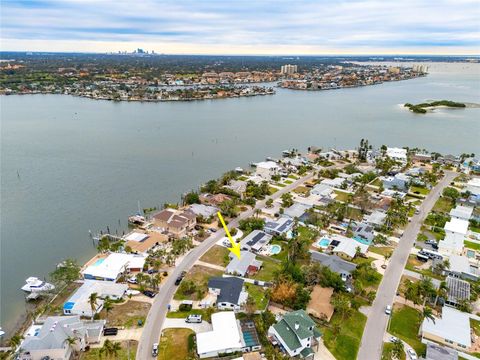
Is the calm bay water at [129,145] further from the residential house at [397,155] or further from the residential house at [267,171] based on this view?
the residential house at [397,155]

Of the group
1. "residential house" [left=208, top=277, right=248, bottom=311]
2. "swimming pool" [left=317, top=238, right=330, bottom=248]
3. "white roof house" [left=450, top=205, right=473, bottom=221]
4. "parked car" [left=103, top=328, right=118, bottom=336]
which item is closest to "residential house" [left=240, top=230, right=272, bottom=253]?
"swimming pool" [left=317, top=238, right=330, bottom=248]

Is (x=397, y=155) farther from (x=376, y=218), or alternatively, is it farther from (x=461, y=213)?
(x=376, y=218)

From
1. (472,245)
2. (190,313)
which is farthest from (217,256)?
(472,245)

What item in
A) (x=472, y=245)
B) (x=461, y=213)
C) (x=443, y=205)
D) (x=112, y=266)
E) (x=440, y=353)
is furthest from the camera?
(x=443, y=205)

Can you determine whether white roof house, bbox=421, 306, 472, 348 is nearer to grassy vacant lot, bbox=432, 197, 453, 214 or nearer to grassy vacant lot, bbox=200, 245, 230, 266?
grassy vacant lot, bbox=200, 245, 230, 266

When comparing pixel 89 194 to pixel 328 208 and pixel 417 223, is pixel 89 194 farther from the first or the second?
pixel 417 223

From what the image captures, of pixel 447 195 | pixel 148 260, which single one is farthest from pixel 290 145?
pixel 148 260
